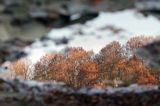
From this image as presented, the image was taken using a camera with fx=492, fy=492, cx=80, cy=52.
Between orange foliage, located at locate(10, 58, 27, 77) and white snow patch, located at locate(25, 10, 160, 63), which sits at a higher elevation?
white snow patch, located at locate(25, 10, 160, 63)

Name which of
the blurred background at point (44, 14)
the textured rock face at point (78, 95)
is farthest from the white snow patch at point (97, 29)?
the textured rock face at point (78, 95)

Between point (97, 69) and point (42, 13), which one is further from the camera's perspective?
point (42, 13)

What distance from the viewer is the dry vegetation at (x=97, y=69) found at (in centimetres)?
168

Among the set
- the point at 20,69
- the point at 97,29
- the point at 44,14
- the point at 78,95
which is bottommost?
the point at 78,95

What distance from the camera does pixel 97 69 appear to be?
1714 mm

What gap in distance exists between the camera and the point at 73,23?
145 inches

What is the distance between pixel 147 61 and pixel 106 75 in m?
0.18

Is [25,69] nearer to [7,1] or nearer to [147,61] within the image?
[147,61]

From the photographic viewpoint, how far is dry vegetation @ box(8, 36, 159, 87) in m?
1.68

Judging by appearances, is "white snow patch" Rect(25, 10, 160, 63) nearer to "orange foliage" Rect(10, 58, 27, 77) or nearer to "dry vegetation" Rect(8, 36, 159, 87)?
"dry vegetation" Rect(8, 36, 159, 87)

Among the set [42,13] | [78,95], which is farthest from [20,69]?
[42,13]

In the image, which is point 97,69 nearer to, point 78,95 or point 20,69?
point 78,95

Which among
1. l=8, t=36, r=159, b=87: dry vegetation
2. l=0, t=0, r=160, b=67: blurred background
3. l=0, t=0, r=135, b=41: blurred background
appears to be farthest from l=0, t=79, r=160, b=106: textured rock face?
l=0, t=0, r=135, b=41: blurred background

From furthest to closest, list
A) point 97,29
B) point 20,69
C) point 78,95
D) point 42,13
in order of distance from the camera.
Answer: point 42,13 → point 97,29 → point 20,69 → point 78,95
